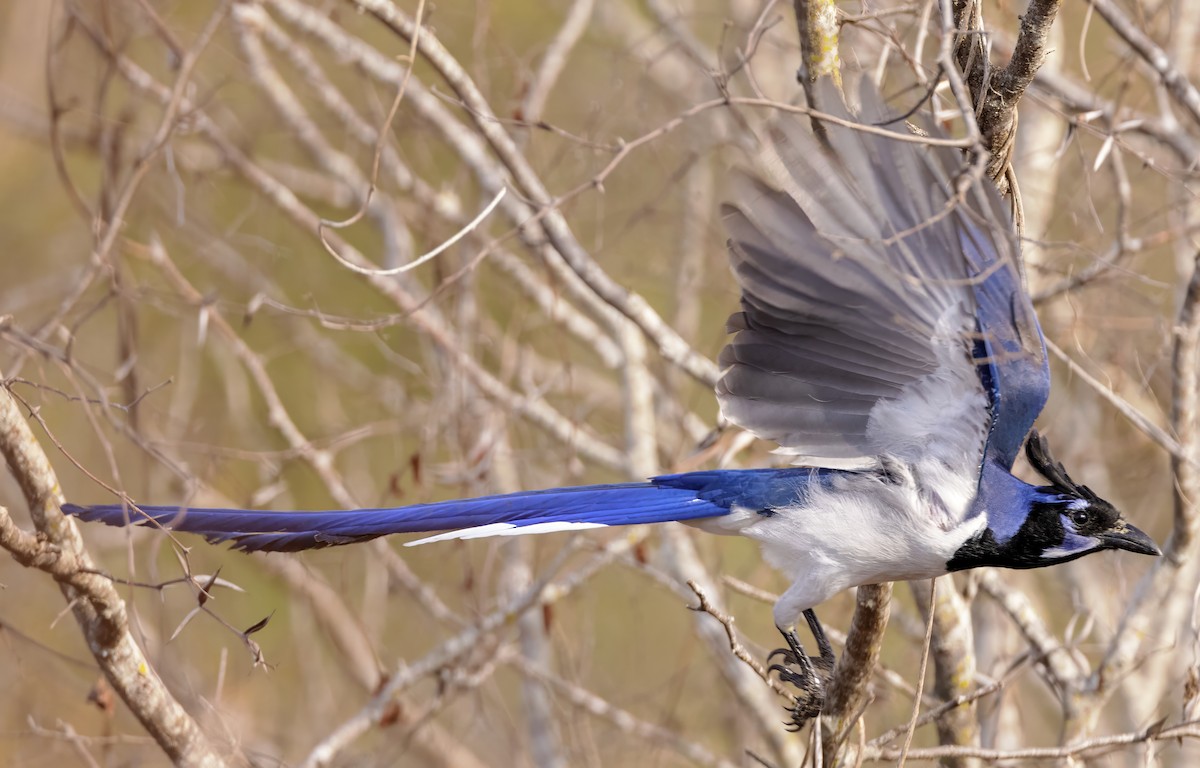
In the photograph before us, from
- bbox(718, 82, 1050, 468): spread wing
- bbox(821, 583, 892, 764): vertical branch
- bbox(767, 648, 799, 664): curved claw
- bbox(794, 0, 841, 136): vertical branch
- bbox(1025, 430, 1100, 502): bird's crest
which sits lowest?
bbox(821, 583, 892, 764): vertical branch

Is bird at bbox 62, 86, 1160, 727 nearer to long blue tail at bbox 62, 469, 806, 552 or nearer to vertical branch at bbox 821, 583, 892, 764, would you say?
long blue tail at bbox 62, 469, 806, 552

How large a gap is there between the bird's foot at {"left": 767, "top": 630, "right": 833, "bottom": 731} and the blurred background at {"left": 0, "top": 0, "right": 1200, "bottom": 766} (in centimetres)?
13

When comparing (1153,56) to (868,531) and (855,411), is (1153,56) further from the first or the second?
(868,531)

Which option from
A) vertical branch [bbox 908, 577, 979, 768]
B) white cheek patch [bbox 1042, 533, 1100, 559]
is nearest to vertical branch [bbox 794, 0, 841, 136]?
white cheek patch [bbox 1042, 533, 1100, 559]

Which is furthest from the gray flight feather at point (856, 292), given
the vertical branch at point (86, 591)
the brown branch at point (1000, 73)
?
the vertical branch at point (86, 591)

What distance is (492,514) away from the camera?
9.40ft

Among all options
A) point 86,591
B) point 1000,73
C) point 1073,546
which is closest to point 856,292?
point 1000,73

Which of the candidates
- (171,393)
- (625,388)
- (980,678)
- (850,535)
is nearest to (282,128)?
(171,393)

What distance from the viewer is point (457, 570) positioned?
18.2ft

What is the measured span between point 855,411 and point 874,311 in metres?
0.31

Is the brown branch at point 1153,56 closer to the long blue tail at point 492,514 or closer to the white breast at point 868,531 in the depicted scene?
the white breast at point 868,531

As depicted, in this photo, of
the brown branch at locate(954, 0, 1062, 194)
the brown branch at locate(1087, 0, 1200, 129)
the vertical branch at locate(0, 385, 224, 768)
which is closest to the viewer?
the vertical branch at locate(0, 385, 224, 768)

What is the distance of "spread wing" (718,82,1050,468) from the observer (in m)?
2.52

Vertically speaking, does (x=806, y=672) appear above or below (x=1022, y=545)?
below
